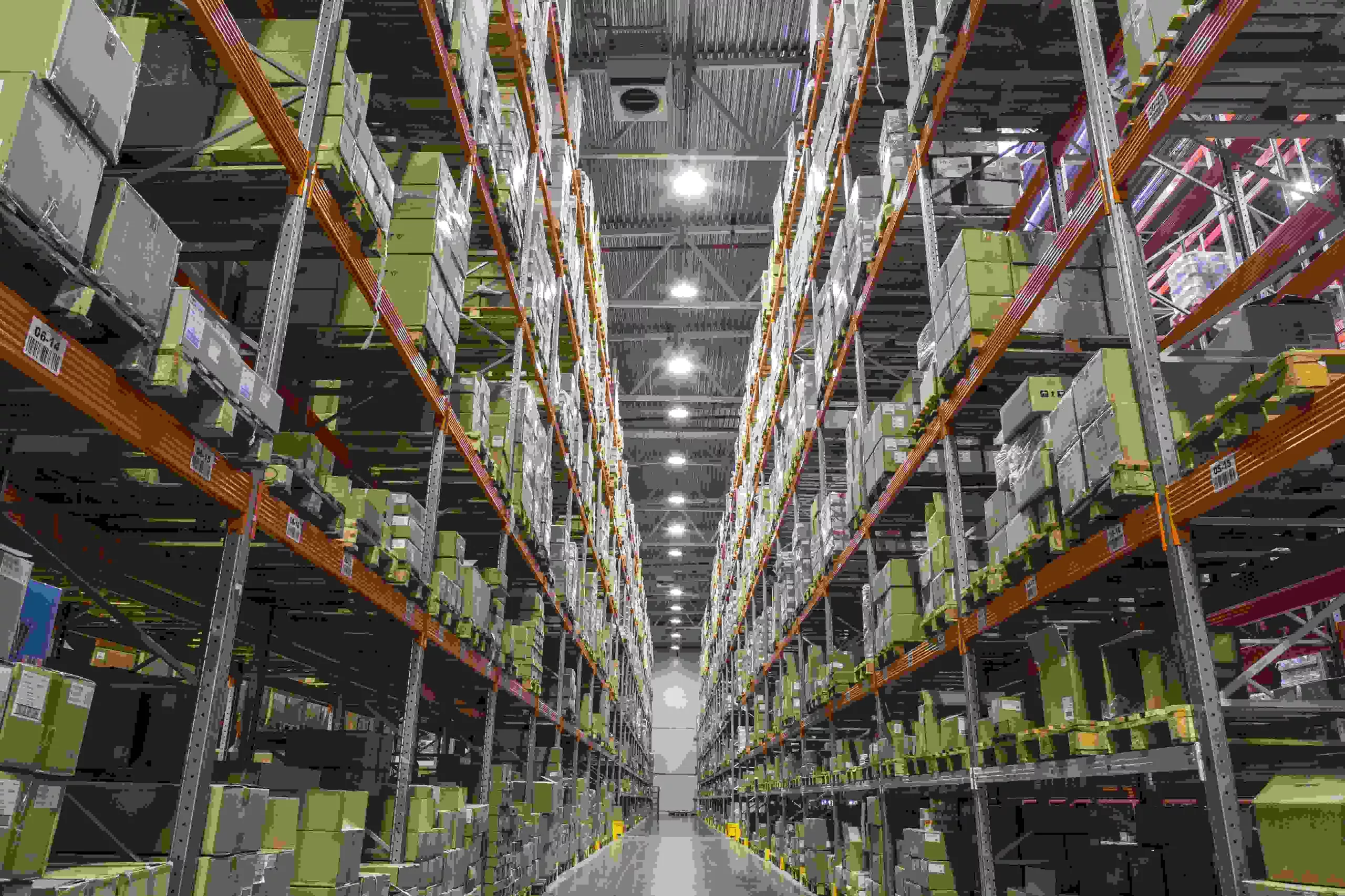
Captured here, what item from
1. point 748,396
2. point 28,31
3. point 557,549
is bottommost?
point 28,31

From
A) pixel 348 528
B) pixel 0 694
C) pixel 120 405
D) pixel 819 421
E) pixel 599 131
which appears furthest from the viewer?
pixel 599 131

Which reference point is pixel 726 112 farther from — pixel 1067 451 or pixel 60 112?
pixel 60 112

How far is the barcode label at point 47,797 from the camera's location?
6.93 feet

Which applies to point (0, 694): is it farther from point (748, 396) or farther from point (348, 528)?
point (748, 396)

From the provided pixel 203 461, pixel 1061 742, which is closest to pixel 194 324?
pixel 203 461

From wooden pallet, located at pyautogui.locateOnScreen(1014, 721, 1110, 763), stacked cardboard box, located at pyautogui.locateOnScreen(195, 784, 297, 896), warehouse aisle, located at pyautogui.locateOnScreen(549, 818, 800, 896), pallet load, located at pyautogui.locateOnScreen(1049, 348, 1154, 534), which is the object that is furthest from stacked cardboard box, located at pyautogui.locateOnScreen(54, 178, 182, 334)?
warehouse aisle, located at pyautogui.locateOnScreen(549, 818, 800, 896)

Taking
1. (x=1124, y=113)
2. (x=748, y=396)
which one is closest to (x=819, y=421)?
(x=1124, y=113)

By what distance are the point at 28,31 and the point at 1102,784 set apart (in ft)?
19.8

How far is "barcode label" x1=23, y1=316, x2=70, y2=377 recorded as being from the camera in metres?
2.00

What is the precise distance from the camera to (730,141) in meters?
13.7

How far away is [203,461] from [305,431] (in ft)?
9.28

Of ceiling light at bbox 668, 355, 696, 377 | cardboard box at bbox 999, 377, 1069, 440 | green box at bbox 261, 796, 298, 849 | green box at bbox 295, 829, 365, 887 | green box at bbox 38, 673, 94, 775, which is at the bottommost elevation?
green box at bbox 295, 829, 365, 887

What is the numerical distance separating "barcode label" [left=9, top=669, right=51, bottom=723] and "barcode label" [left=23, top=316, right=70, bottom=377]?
28.7 inches

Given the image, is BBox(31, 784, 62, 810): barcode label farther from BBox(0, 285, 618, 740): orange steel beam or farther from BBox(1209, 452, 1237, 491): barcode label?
BBox(1209, 452, 1237, 491): barcode label
